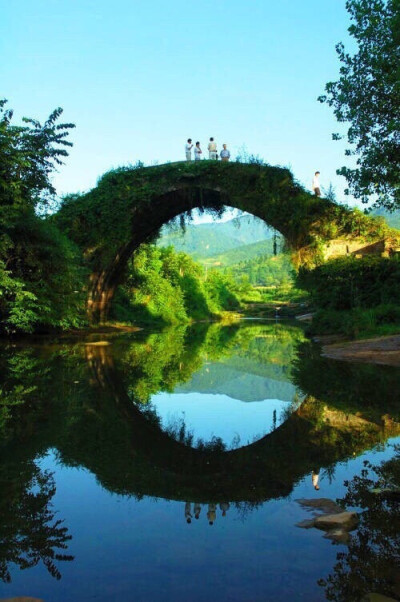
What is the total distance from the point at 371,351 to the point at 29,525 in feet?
29.2

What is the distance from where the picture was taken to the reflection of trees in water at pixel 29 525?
2652mm

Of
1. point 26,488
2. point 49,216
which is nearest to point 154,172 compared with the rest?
point 49,216

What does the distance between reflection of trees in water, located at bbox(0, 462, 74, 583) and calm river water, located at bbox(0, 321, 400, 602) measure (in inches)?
0.4

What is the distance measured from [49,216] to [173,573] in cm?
1901

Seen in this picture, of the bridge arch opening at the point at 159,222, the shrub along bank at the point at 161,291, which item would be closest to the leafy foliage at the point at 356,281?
the bridge arch opening at the point at 159,222

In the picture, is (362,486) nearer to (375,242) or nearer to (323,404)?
(323,404)

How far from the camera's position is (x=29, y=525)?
3031 millimetres

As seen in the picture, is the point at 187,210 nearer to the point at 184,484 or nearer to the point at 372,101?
the point at 372,101

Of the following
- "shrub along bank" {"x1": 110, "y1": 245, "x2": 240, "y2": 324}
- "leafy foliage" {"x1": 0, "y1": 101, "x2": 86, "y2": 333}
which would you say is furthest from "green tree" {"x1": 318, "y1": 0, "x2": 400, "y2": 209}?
"shrub along bank" {"x1": 110, "y1": 245, "x2": 240, "y2": 324}

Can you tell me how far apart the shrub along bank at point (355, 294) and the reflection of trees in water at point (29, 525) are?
35.3 feet

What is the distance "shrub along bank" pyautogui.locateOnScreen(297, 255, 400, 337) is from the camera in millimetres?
13656

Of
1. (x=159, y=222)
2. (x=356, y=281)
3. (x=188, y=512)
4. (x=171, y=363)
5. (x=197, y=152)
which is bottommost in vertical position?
(x=188, y=512)

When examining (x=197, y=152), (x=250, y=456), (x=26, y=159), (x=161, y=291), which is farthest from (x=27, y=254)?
(x=161, y=291)

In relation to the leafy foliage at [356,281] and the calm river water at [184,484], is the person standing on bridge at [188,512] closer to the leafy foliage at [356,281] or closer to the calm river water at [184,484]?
the calm river water at [184,484]
